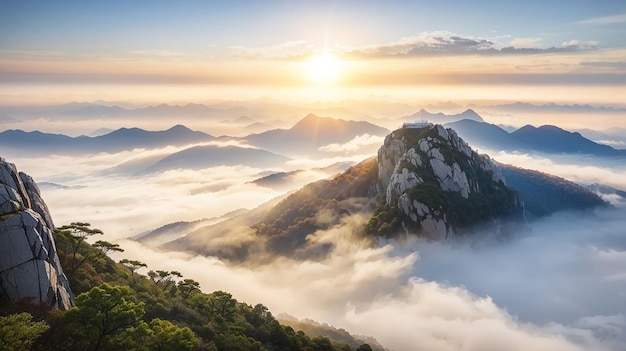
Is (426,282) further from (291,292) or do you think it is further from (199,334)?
(199,334)

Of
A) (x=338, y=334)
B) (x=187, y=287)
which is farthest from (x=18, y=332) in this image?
(x=338, y=334)

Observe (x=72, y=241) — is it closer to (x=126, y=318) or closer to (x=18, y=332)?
(x=126, y=318)

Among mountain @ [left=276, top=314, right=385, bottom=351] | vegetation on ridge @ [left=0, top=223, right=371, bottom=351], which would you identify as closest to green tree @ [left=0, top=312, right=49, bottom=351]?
vegetation on ridge @ [left=0, top=223, right=371, bottom=351]

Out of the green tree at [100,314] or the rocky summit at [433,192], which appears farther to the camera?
the rocky summit at [433,192]

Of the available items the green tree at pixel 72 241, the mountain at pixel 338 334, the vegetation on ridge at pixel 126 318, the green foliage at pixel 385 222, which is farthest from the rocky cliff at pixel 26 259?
the green foliage at pixel 385 222

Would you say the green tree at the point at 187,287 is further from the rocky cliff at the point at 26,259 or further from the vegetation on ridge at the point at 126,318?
the rocky cliff at the point at 26,259

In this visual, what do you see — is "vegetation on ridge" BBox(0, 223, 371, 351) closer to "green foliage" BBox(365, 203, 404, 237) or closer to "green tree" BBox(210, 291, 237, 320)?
"green tree" BBox(210, 291, 237, 320)
